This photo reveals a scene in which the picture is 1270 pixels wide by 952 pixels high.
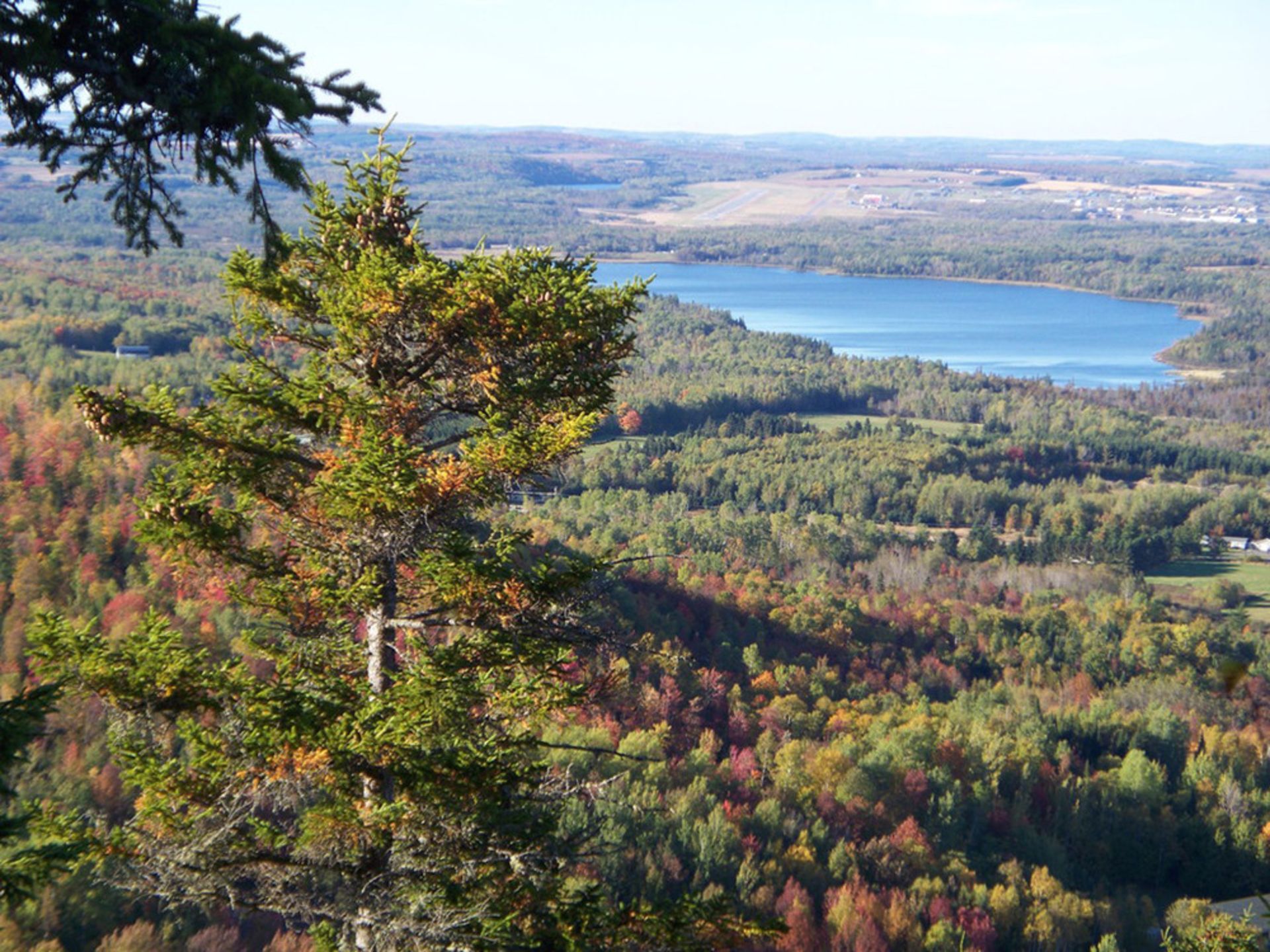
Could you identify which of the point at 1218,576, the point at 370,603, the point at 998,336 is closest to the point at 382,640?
the point at 370,603

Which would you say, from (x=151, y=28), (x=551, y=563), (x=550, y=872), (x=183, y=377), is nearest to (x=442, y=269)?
(x=551, y=563)

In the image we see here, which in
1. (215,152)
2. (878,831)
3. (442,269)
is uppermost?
(215,152)

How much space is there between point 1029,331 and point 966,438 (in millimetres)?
84942

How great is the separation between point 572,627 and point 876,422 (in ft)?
349

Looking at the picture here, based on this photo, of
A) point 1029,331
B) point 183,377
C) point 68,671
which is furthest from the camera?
point 1029,331

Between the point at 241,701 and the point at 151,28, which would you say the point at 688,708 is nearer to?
the point at 241,701

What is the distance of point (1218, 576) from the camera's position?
76625mm

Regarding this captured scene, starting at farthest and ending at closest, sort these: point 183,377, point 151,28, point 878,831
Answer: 1. point 183,377
2. point 878,831
3. point 151,28

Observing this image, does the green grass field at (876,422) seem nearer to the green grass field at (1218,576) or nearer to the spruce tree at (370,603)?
the green grass field at (1218,576)

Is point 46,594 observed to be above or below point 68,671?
below

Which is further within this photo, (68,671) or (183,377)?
(183,377)

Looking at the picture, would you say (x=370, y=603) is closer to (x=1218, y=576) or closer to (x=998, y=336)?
(x=1218, y=576)

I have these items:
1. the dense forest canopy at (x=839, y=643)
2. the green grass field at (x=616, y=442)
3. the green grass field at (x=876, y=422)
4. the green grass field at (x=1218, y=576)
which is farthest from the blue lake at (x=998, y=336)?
the green grass field at (x=1218, y=576)

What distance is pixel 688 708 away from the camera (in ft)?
151
